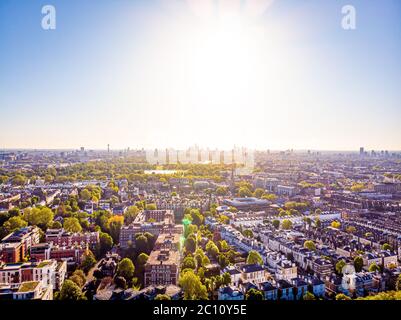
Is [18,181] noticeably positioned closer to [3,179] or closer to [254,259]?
[3,179]

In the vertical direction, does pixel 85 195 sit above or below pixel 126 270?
above

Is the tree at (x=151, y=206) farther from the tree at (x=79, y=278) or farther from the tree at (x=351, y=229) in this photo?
the tree at (x=351, y=229)

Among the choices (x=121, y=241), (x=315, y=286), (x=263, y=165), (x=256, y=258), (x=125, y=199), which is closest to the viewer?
(x=315, y=286)

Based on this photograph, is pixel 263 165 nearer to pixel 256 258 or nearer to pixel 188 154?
pixel 188 154

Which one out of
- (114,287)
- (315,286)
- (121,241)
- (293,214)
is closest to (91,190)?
(121,241)

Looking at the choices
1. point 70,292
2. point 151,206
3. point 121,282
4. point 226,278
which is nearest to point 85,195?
point 151,206

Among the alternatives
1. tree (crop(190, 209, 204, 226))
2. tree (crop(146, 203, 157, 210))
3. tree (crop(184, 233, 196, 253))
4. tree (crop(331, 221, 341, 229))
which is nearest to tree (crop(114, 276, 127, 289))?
tree (crop(184, 233, 196, 253))

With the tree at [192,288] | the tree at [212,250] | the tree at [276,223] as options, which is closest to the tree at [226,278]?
the tree at [192,288]
